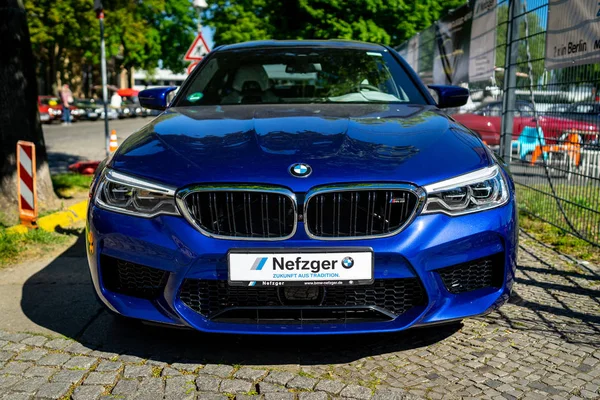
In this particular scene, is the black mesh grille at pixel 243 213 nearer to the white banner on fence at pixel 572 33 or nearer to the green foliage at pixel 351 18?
the white banner on fence at pixel 572 33

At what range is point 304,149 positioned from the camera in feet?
10.5

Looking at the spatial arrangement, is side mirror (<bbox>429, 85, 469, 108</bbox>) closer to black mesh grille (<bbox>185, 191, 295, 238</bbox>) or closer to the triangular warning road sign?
black mesh grille (<bbox>185, 191, 295, 238</bbox>)

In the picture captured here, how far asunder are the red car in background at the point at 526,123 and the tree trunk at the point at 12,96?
Result: 4765 millimetres

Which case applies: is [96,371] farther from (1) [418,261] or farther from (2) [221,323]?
(1) [418,261]

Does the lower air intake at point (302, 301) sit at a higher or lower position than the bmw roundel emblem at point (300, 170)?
lower

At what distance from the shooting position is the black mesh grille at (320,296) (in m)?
3.03

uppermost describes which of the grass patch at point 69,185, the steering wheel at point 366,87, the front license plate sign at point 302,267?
the steering wheel at point 366,87

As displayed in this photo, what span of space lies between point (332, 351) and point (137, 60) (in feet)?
172

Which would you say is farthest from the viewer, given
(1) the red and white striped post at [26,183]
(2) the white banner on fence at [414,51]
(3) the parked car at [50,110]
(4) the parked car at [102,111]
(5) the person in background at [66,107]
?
(4) the parked car at [102,111]

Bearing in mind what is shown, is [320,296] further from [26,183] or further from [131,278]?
[26,183]

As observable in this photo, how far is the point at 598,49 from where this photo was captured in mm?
4891

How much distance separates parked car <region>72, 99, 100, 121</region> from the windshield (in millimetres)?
34224

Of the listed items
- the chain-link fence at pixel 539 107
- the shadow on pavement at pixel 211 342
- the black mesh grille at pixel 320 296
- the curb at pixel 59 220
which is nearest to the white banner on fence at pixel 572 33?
the chain-link fence at pixel 539 107

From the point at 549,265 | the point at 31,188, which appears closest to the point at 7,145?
the point at 31,188
